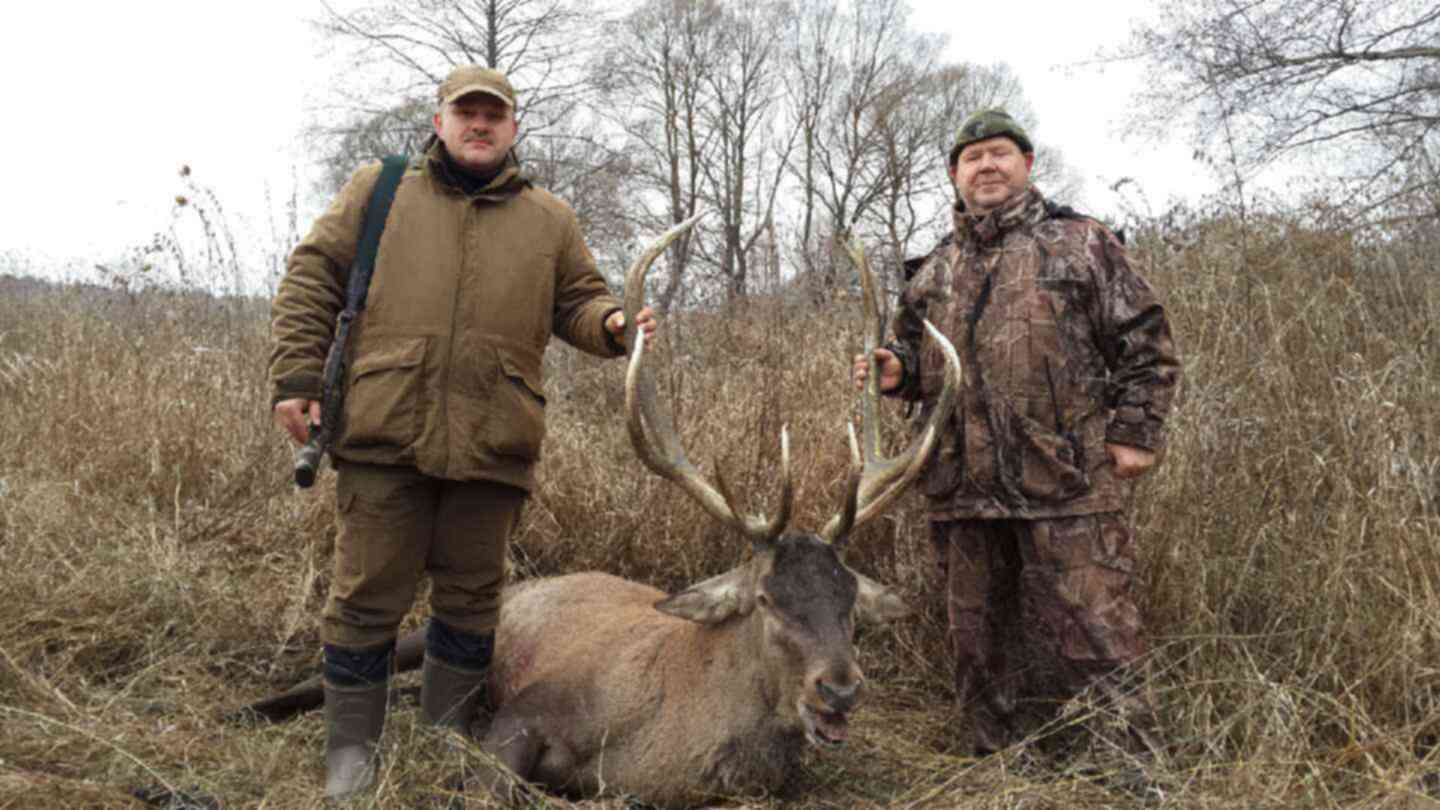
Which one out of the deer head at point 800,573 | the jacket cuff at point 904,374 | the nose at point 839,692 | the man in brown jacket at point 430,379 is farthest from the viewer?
the jacket cuff at point 904,374

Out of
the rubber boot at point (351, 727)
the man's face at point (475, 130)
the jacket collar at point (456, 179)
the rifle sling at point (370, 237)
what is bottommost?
the rubber boot at point (351, 727)

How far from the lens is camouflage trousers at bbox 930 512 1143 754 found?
364 cm

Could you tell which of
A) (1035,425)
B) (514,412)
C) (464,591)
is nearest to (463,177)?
(514,412)

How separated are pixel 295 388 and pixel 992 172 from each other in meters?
2.66

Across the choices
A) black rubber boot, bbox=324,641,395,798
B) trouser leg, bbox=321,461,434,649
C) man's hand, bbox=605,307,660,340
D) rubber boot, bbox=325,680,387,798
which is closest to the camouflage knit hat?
man's hand, bbox=605,307,660,340

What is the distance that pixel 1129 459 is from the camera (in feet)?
12.0

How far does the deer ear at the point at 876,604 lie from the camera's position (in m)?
3.65

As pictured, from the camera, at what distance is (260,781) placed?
3.39 meters

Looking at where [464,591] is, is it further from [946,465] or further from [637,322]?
[946,465]

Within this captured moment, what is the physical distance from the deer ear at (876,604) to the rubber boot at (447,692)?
4.93ft

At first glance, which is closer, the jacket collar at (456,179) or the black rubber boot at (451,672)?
the jacket collar at (456,179)

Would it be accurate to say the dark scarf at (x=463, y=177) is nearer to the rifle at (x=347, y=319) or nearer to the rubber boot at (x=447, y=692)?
the rifle at (x=347, y=319)

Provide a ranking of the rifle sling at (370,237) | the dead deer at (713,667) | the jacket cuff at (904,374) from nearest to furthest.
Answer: the dead deer at (713,667) → the rifle sling at (370,237) → the jacket cuff at (904,374)

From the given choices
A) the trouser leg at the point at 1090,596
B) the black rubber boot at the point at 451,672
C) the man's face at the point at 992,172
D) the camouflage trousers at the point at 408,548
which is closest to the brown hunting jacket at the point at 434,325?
the camouflage trousers at the point at 408,548
